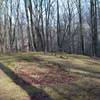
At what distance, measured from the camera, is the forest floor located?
8531 mm

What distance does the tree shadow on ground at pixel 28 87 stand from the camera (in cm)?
836

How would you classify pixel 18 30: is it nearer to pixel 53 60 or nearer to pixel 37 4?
pixel 37 4

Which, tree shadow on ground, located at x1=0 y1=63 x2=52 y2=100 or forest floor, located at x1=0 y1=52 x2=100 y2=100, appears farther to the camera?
forest floor, located at x1=0 y1=52 x2=100 y2=100

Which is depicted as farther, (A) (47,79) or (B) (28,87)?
(A) (47,79)

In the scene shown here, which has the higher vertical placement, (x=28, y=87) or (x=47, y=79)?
(x=47, y=79)

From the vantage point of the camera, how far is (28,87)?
30.0ft

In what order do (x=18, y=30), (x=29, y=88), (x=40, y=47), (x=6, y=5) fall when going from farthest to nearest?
(x=18, y=30)
(x=6, y=5)
(x=40, y=47)
(x=29, y=88)

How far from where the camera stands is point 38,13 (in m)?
35.3

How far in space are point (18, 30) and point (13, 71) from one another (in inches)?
1841

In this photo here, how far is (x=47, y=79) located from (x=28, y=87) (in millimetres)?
962

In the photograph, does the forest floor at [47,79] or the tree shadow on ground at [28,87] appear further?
the forest floor at [47,79]

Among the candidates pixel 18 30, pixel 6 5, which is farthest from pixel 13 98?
pixel 18 30

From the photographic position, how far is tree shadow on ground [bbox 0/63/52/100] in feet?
27.4

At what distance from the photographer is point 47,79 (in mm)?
9875
